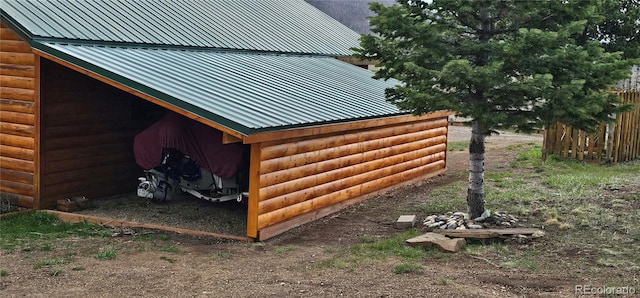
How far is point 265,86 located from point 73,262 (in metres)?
4.92

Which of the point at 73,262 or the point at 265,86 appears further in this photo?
the point at 265,86

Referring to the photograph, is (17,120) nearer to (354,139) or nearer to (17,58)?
(17,58)

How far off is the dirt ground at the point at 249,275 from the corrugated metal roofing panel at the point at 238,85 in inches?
67.4

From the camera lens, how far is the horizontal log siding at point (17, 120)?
34.9ft

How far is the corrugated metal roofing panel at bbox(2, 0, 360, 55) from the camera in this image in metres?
11.2

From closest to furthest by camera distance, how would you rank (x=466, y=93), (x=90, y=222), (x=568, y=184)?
1. (x=466, y=93)
2. (x=90, y=222)
3. (x=568, y=184)

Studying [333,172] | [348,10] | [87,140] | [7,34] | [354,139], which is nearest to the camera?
[7,34]

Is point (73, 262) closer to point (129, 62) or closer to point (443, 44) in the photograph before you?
point (129, 62)

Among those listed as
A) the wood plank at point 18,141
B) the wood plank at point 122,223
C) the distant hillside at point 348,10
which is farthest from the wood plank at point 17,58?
the distant hillside at point 348,10

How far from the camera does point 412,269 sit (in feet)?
24.1

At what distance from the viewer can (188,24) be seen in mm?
14594

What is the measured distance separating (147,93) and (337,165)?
3.67 m

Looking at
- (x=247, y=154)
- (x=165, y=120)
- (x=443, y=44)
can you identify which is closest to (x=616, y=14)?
(x=443, y=44)
